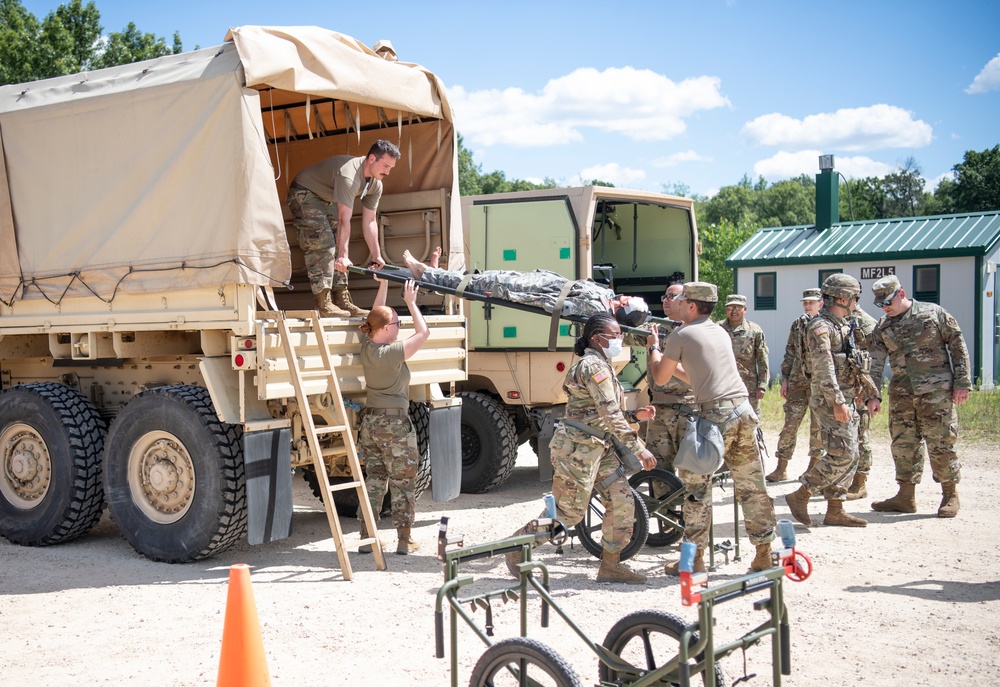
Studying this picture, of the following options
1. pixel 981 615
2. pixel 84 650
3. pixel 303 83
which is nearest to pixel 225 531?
pixel 84 650

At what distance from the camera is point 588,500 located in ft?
19.8

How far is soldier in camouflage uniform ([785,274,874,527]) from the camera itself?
24.1 feet

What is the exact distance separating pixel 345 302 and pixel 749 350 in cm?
407

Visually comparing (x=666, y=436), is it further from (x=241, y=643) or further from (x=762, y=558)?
(x=241, y=643)

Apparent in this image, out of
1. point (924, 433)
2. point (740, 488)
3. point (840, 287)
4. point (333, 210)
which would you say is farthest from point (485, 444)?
point (924, 433)

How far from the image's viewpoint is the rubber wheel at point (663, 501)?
6707 millimetres

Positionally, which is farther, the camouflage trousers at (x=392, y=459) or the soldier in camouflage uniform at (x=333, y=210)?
the soldier in camouflage uniform at (x=333, y=210)

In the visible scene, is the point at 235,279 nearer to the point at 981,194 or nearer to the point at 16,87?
the point at 16,87

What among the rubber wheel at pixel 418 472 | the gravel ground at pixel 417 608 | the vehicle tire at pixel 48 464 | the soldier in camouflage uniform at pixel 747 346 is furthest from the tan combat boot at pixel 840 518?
the vehicle tire at pixel 48 464

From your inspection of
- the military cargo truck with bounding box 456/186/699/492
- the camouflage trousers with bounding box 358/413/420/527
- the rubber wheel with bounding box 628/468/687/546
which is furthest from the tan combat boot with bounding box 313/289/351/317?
the rubber wheel with bounding box 628/468/687/546

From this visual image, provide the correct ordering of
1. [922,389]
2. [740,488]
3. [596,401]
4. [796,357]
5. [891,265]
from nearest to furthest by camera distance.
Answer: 1. [596,401]
2. [740,488]
3. [922,389]
4. [796,357]
5. [891,265]

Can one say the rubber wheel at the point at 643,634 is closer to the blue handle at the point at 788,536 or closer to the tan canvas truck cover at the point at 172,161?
the blue handle at the point at 788,536

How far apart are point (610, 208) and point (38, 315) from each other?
5682 millimetres

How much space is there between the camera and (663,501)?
6730 mm
